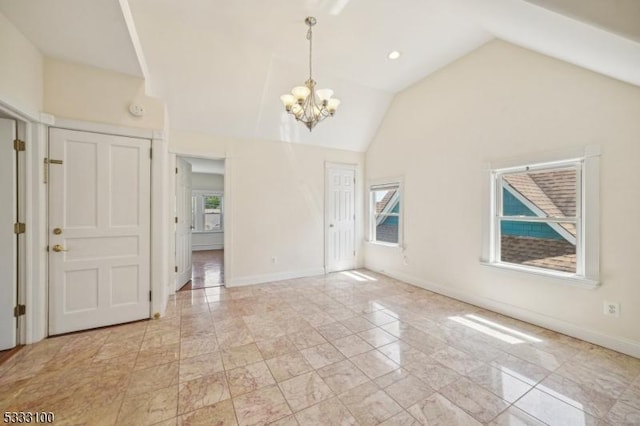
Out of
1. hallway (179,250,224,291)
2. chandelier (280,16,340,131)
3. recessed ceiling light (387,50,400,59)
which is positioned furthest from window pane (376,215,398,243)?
hallway (179,250,224,291)

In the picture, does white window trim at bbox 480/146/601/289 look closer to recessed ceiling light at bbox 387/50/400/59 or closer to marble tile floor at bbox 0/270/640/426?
marble tile floor at bbox 0/270/640/426

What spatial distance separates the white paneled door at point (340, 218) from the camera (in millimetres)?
5195

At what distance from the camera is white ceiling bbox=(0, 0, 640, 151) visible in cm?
188

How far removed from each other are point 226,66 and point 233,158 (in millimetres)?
1393

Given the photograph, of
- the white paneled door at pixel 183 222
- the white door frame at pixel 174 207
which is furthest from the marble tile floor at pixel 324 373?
the white paneled door at pixel 183 222

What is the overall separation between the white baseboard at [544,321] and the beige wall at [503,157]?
1 centimetres

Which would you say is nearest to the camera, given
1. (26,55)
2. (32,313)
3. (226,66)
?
(26,55)

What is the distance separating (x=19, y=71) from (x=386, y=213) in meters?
5.15

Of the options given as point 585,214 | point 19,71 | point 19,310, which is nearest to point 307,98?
point 19,71

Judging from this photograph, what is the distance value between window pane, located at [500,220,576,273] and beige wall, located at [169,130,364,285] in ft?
10.0

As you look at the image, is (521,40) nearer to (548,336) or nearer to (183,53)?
(548,336)

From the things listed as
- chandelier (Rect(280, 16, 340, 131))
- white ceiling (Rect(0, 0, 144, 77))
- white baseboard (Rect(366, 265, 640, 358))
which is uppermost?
white ceiling (Rect(0, 0, 144, 77))

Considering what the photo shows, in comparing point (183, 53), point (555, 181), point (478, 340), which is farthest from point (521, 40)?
point (183, 53)

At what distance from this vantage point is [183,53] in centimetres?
316
